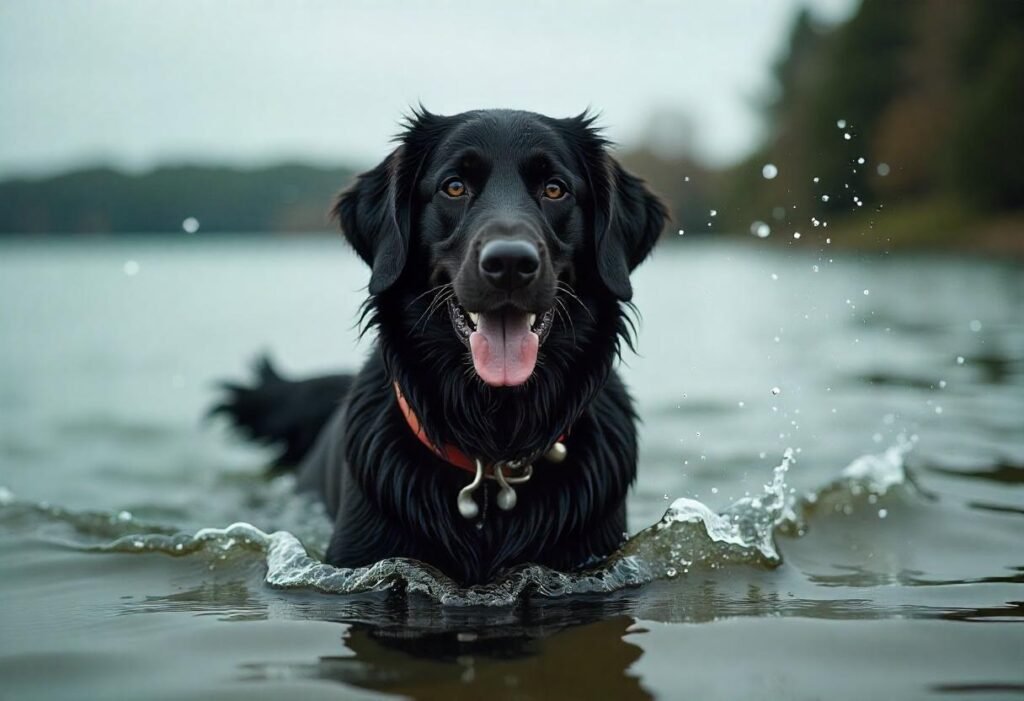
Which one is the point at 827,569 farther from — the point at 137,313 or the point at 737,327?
the point at 137,313

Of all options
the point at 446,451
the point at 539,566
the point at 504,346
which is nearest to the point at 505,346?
the point at 504,346

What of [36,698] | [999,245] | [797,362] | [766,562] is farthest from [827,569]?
[999,245]

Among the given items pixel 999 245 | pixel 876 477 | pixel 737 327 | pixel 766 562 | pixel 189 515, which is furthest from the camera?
pixel 999 245

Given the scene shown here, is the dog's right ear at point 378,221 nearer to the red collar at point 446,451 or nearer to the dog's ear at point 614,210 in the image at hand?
the red collar at point 446,451

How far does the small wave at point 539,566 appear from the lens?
3.89 meters

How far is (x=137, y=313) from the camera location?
75.5ft

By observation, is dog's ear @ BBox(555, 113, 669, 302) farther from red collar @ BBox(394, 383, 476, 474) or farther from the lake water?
the lake water

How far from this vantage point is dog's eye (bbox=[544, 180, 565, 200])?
4.11 metres

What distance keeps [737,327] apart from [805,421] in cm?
804

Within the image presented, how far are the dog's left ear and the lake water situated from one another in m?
0.93

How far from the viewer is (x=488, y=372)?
3.75 m

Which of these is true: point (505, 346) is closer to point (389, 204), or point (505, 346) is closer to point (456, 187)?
point (456, 187)

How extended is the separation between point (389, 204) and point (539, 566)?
5.01 ft

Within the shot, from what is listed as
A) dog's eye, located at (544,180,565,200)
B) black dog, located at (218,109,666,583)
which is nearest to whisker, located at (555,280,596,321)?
black dog, located at (218,109,666,583)
